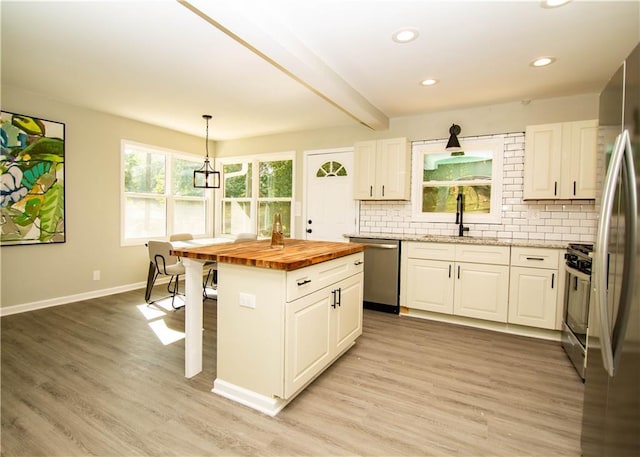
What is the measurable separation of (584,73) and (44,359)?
530cm

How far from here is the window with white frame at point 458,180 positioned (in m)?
3.94

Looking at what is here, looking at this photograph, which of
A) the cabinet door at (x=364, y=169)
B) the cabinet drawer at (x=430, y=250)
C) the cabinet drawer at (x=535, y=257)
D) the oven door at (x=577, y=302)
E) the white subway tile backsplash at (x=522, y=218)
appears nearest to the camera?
the oven door at (x=577, y=302)

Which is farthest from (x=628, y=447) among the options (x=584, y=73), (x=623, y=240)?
(x=584, y=73)

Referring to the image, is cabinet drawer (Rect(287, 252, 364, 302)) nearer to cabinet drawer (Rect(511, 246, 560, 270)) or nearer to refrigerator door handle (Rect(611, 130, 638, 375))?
refrigerator door handle (Rect(611, 130, 638, 375))

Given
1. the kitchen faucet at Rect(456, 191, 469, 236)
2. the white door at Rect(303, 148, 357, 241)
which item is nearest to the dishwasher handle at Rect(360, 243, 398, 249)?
the white door at Rect(303, 148, 357, 241)

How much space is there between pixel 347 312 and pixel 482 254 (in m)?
1.79

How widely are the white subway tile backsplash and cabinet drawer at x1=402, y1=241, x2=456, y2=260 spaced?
1.92 feet

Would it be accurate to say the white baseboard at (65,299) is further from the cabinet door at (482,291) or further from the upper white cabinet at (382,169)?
the cabinet door at (482,291)

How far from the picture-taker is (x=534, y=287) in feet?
10.8

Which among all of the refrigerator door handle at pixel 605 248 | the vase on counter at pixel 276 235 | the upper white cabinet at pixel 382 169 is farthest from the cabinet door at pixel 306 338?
the upper white cabinet at pixel 382 169

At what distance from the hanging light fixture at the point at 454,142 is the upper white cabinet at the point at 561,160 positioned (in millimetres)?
716

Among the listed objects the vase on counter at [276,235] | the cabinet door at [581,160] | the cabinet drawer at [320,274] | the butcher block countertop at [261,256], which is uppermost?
the cabinet door at [581,160]

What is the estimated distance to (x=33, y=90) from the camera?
12.2ft

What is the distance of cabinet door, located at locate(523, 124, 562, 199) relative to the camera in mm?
3350
